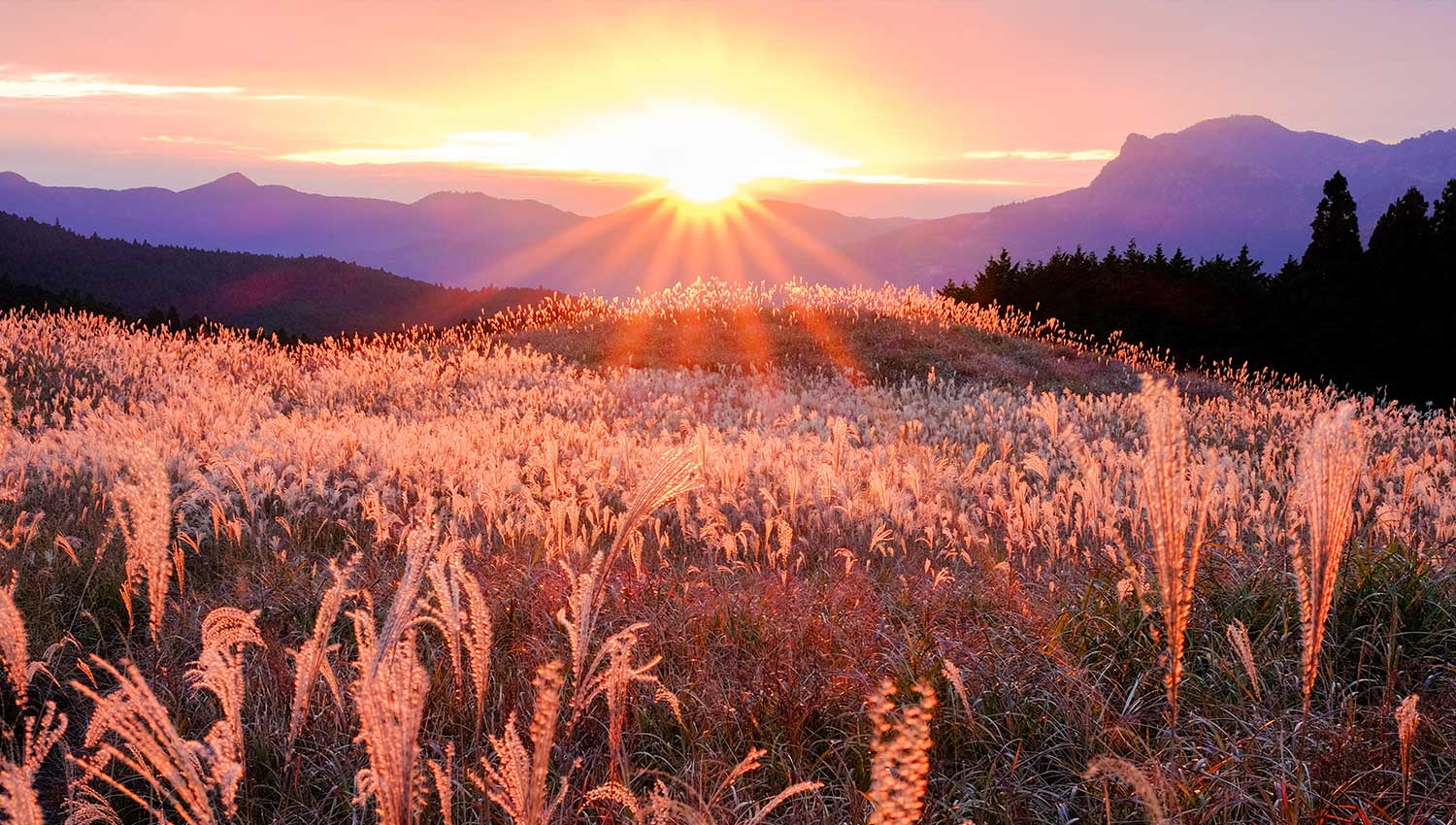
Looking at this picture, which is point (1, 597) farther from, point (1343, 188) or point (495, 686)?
point (1343, 188)

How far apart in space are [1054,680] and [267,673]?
116 inches

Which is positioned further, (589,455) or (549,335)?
(549,335)

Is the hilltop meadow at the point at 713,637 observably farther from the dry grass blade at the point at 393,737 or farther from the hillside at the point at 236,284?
the hillside at the point at 236,284

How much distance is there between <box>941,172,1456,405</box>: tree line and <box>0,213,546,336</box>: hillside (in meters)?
72.1

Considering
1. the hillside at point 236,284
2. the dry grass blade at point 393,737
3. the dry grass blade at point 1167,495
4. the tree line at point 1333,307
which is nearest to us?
the dry grass blade at point 393,737

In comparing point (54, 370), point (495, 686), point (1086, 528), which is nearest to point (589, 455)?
point (1086, 528)

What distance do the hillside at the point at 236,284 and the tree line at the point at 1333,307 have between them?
72142 mm

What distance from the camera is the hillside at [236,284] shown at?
99.6 m

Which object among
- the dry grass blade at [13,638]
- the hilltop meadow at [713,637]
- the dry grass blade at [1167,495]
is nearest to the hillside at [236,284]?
the hilltop meadow at [713,637]

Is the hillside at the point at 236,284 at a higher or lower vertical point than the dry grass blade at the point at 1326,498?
lower

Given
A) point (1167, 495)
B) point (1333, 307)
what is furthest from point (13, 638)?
point (1333, 307)

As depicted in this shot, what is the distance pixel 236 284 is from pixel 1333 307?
372 ft

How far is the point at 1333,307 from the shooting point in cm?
2711

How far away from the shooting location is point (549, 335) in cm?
1972
